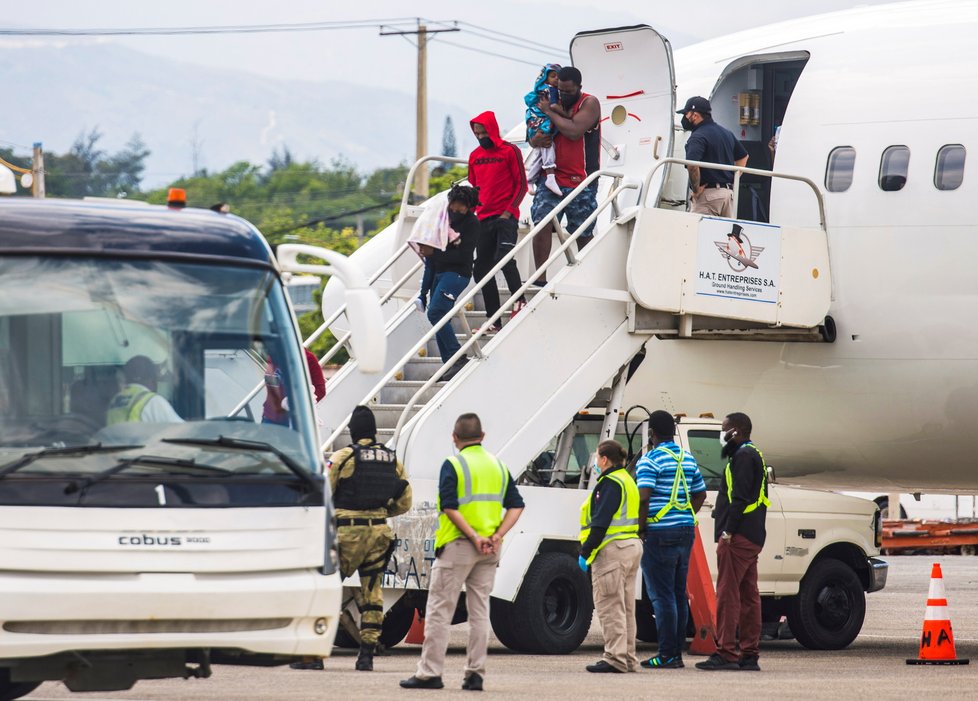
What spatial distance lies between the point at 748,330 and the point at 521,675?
4.34 m

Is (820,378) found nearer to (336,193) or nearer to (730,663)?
(730,663)

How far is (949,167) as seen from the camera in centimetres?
1398

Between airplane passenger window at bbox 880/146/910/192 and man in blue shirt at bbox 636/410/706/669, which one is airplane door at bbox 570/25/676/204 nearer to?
airplane passenger window at bbox 880/146/910/192

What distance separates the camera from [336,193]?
552 ft

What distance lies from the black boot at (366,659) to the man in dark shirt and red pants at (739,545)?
2.61 metres

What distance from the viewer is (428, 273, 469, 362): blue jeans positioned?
1376 centimetres

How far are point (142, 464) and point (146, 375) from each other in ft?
1.82

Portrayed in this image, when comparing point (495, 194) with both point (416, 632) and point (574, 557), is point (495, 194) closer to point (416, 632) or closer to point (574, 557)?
point (574, 557)

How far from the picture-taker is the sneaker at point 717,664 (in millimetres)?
12530

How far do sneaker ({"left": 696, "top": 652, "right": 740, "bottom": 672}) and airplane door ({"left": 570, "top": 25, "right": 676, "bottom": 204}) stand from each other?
15.2 feet

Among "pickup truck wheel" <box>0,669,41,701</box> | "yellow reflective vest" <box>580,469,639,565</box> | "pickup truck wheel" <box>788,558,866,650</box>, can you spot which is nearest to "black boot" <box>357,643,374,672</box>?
"yellow reflective vest" <box>580,469,639,565</box>

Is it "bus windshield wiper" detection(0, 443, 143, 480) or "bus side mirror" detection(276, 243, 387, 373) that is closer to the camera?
"bus windshield wiper" detection(0, 443, 143, 480)

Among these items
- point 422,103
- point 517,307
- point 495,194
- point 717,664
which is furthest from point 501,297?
point 422,103

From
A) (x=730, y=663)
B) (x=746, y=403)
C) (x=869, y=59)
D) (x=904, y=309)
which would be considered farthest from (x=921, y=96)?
(x=730, y=663)
